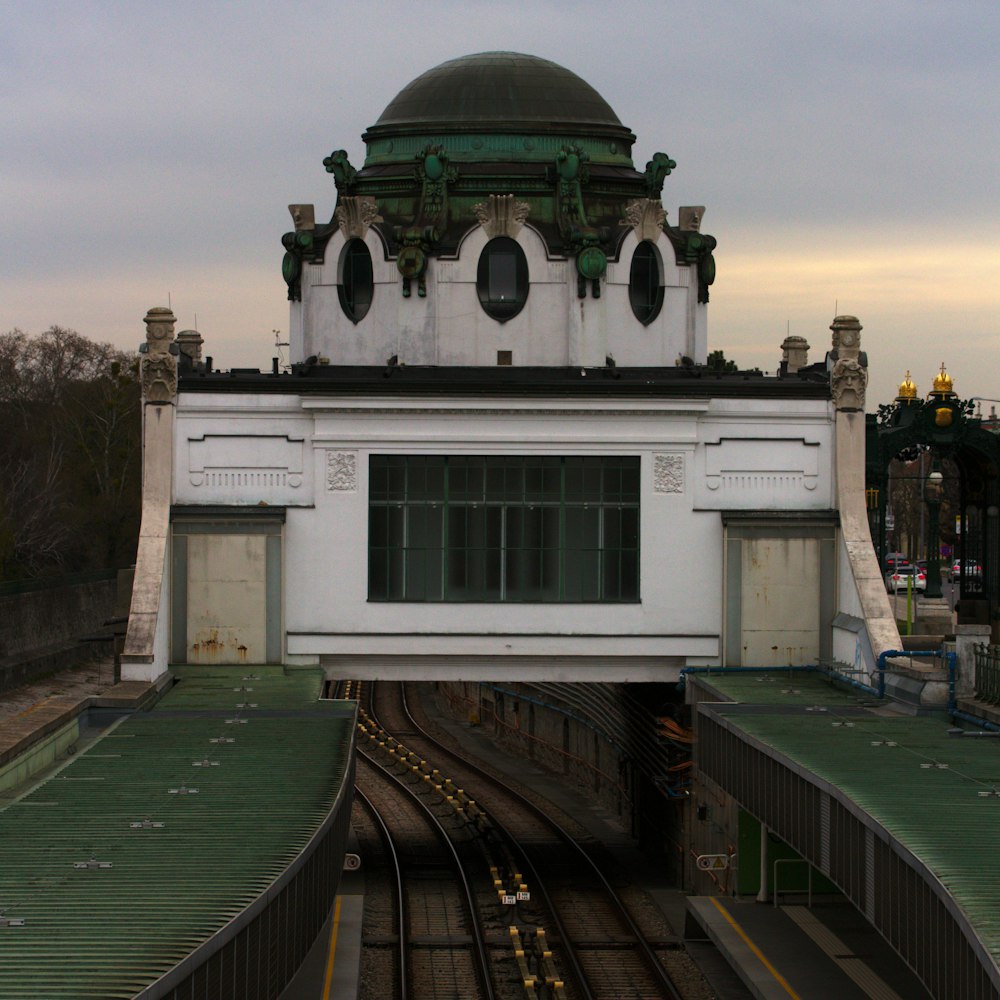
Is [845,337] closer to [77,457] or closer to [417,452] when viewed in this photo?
[417,452]

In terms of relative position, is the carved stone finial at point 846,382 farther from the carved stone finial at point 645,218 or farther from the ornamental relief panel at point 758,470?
the carved stone finial at point 645,218

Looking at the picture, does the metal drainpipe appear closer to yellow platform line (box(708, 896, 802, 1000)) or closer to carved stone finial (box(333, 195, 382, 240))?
yellow platform line (box(708, 896, 802, 1000))

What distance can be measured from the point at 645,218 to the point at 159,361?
11.0 m

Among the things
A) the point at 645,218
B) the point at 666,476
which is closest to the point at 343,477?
the point at 666,476

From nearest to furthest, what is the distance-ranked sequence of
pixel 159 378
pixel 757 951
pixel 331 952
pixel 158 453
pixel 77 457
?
pixel 331 952 → pixel 757 951 → pixel 159 378 → pixel 158 453 → pixel 77 457

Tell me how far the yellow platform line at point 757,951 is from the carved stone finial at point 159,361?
46.6 feet

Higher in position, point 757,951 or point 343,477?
point 343,477

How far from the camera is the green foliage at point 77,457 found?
103 m

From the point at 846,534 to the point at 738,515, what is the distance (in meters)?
2.13

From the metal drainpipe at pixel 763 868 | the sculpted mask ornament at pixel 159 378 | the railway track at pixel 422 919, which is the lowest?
the railway track at pixel 422 919

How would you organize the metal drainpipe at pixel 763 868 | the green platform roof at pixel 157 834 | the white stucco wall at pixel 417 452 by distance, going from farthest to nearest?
1. the white stucco wall at pixel 417 452
2. the metal drainpipe at pixel 763 868
3. the green platform roof at pixel 157 834

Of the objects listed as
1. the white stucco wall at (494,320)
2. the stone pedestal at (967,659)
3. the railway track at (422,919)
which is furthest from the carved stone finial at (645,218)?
the railway track at (422,919)

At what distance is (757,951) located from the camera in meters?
32.0

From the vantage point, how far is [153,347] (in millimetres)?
40375
